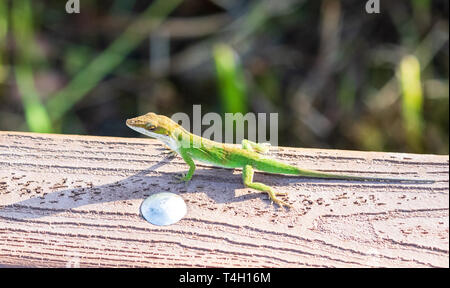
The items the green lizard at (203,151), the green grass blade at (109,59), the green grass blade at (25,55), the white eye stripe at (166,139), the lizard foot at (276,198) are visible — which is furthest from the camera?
the green grass blade at (109,59)

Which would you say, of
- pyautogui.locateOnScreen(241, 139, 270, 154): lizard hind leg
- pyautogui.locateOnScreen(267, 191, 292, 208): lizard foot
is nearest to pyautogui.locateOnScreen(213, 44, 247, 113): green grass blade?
pyautogui.locateOnScreen(241, 139, 270, 154): lizard hind leg

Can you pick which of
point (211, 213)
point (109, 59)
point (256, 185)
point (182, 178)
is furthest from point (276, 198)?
point (109, 59)

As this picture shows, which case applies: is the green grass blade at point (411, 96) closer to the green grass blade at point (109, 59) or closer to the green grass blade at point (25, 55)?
the green grass blade at point (109, 59)

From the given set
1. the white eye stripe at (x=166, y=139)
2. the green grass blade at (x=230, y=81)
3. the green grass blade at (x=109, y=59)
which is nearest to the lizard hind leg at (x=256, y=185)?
the white eye stripe at (x=166, y=139)

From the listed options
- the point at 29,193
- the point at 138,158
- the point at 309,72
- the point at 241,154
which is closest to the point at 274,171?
the point at 241,154

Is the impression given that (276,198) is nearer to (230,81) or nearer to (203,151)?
(203,151)
